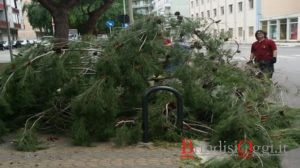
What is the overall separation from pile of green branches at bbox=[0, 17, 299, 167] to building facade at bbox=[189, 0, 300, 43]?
36218mm

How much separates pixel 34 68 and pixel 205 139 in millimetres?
2900

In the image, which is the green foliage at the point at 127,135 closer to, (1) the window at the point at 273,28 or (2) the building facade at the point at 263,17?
(2) the building facade at the point at 263,17

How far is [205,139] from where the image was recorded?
22.2ft

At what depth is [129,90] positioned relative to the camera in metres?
7.07

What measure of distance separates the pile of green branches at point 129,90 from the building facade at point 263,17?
3622 cm

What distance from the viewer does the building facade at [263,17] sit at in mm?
48013

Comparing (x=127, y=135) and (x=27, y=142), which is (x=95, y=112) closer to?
(x=127, y=135)

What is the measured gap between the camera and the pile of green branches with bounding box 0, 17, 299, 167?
6.54m

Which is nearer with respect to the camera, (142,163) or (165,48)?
(142,163)

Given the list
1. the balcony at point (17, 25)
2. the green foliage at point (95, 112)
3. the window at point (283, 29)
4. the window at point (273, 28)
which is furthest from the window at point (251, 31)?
the green foliage at point (95, 112)

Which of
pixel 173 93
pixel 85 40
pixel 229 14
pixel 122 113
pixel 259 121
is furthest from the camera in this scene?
pixel 229 14

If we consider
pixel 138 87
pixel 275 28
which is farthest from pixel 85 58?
pixel 275 28

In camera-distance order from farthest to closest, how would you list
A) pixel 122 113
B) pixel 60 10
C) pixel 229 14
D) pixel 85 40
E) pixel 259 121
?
pixel 229 14
pixel 60 10
pixel 85 40
pixel 122 113
pixel 259 121

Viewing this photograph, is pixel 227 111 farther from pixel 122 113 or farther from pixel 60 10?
pixel 60 10
